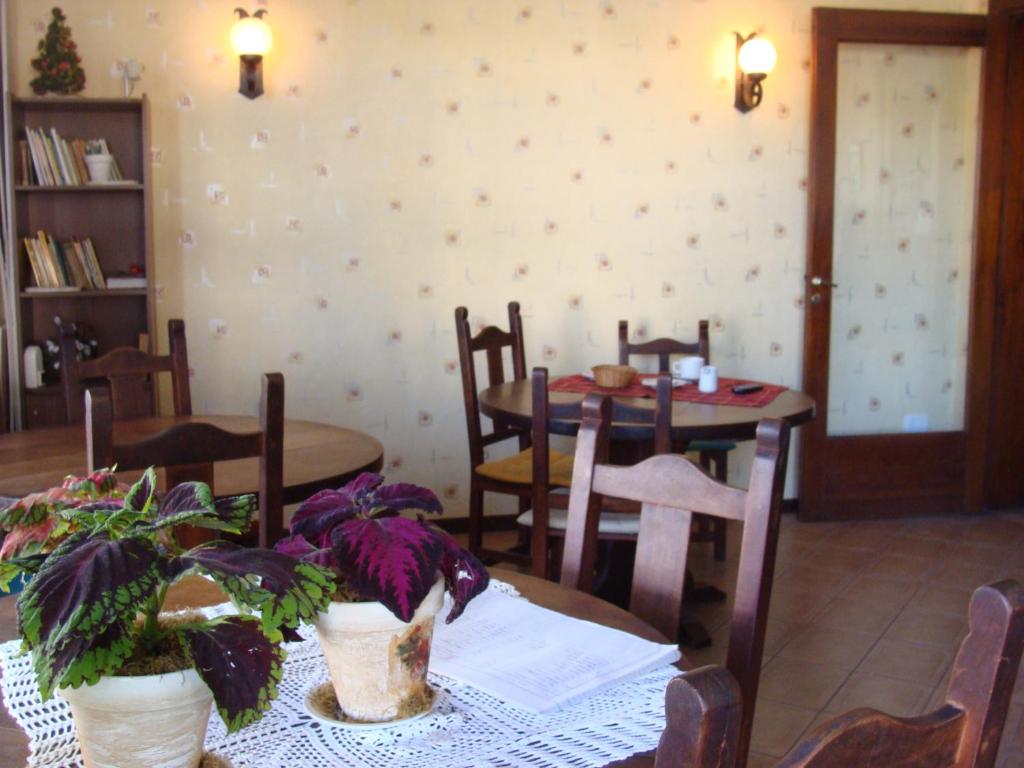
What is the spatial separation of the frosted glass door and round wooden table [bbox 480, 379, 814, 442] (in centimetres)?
150

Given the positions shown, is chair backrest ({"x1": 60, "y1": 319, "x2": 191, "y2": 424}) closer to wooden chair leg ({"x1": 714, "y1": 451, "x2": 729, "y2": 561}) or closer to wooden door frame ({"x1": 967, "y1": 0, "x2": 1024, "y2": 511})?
wooden chair leg ({"x1": 714, "y1": 451, "x2": 729, "y2": 561})

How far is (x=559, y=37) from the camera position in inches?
176

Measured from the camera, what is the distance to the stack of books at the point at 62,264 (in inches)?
153

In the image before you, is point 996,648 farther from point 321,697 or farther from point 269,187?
point 269,187

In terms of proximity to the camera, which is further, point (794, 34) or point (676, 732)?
point (794, 34)

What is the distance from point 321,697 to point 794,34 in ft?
14.2

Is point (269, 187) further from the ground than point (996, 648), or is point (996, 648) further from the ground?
point (269, 187)

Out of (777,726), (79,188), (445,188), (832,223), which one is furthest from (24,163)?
(832,223)

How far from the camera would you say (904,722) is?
2.10ft

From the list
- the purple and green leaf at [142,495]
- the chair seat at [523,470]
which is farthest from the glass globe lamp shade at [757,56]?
the purple and green leaf at [142,495]

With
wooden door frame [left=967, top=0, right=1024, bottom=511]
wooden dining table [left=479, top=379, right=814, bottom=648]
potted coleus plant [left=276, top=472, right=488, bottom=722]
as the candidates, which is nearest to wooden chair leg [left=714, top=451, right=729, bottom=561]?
wooden dining table [left=479, top=379, right=814, bottom=648]

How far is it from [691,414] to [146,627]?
2.44m

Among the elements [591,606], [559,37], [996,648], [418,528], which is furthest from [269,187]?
[996,648]

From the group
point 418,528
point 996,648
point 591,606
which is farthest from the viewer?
point 591,606
